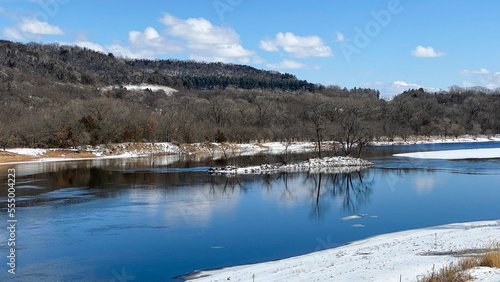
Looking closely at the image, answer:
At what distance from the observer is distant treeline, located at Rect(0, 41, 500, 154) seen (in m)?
63.5

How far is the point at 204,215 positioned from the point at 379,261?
36.6ft

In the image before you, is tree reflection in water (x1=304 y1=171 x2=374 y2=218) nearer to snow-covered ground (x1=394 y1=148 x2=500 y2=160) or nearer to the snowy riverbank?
the snowy riverbank

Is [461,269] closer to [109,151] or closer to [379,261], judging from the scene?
[379,261]

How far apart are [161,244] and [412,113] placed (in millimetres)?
121117

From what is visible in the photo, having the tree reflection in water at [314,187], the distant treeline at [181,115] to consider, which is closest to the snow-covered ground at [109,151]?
the distant treeline at [181,115]

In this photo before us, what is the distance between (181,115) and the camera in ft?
307

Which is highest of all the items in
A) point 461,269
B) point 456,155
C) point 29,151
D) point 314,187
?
point 29,151

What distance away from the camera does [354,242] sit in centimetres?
1669

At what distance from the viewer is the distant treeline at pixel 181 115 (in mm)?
63522

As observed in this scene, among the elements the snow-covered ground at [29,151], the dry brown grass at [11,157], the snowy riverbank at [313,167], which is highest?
the snow-covered ground at [29,151]

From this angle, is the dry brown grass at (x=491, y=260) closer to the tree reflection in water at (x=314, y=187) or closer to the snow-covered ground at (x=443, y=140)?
the tree reflection in water at (x=314, y=187)

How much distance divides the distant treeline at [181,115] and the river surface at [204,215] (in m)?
19.1

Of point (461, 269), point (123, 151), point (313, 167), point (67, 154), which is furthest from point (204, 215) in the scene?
point (123, 151)

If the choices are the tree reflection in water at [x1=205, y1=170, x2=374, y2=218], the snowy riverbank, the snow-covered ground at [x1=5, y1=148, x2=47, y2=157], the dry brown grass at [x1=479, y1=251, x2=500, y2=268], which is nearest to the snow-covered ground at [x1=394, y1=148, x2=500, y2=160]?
the snowy riverbank
